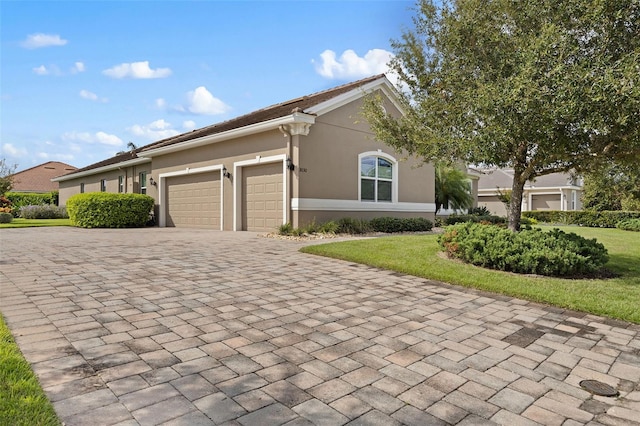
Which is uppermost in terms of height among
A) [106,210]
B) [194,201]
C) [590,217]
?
[194,201]

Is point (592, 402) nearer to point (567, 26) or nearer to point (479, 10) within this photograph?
point (567, 26)

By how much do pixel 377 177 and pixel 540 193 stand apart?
23354 mm

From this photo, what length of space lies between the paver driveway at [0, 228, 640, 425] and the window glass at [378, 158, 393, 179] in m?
9.33

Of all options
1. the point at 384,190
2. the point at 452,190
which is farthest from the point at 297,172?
the point at 452,190

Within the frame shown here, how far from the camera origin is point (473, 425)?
2.09 metres

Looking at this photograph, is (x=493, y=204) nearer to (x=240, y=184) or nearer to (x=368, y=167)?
(x=368, y=167)

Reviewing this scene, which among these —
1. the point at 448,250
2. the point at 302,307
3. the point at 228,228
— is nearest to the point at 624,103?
the point at 448,250

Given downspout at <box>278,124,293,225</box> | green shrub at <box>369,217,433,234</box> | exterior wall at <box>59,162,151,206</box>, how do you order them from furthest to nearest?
exterior wall at <box>59,162,151,206</box> < green shrub at <box>369,217,433,234</box> < downspout at <box>278,124,293,225</box>

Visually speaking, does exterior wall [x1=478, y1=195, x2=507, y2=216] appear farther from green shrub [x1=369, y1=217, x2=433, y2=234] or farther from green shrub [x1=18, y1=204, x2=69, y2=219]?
green shrub [x1=18, y1=204, x2=69, y2=219]

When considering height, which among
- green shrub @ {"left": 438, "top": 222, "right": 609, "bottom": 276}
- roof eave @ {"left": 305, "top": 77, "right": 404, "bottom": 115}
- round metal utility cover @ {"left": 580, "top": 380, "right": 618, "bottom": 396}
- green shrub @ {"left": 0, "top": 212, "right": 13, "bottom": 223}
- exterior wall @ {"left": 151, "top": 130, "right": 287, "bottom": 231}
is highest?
roof eave @ {"left": 305, "top": 77, "right": 404, "bottom": 115}

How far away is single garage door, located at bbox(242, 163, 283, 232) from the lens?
1262 cm

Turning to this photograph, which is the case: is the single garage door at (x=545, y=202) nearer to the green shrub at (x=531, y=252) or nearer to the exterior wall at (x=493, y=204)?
the exterior wall at (x=493, y=204)

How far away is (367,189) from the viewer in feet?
46.5

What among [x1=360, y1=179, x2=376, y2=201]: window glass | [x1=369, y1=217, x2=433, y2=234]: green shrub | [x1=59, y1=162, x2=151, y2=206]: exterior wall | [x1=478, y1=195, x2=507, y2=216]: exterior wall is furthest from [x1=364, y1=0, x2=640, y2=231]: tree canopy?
[x1=478, y1=195, x2=507, y2=216]: exterior wall
